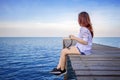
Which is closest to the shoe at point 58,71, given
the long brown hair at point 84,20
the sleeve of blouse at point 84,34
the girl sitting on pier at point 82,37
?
the girl sitting on pier at point 82,37

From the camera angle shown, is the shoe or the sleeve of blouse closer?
the shoe

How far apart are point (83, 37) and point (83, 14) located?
78cm

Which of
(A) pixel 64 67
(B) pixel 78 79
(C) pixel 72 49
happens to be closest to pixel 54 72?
(A) pixel 64 67

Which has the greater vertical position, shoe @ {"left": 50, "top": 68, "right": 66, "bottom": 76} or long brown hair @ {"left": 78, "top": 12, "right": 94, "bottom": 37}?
long brown hair @ {"left": 78, "top": 12, "right": 94, "bottom": 37}

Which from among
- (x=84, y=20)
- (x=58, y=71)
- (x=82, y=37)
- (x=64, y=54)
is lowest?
(x=58, y=71)

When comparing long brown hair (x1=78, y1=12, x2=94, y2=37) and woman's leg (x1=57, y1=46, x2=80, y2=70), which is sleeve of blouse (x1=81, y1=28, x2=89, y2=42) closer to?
long brown hair (x1=78, y1=12, x2=94, y2=37)

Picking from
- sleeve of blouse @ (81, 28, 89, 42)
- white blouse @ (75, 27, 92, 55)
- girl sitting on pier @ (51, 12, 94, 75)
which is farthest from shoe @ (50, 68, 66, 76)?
sleeve of blouse @ (81, 28, 89, 42)

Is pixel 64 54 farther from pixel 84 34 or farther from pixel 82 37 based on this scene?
Result: pixel 84 34

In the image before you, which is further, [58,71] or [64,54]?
[64,54]

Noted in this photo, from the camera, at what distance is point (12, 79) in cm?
2317

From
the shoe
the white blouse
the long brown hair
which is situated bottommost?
the shoe

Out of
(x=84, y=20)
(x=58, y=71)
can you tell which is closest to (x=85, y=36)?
(x=84, y=20)

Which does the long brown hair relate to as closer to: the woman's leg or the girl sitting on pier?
the girl sitting on pier

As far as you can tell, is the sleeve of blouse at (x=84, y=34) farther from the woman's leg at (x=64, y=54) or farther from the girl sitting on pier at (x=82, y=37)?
the woman's leg at (x=64, y=54)
